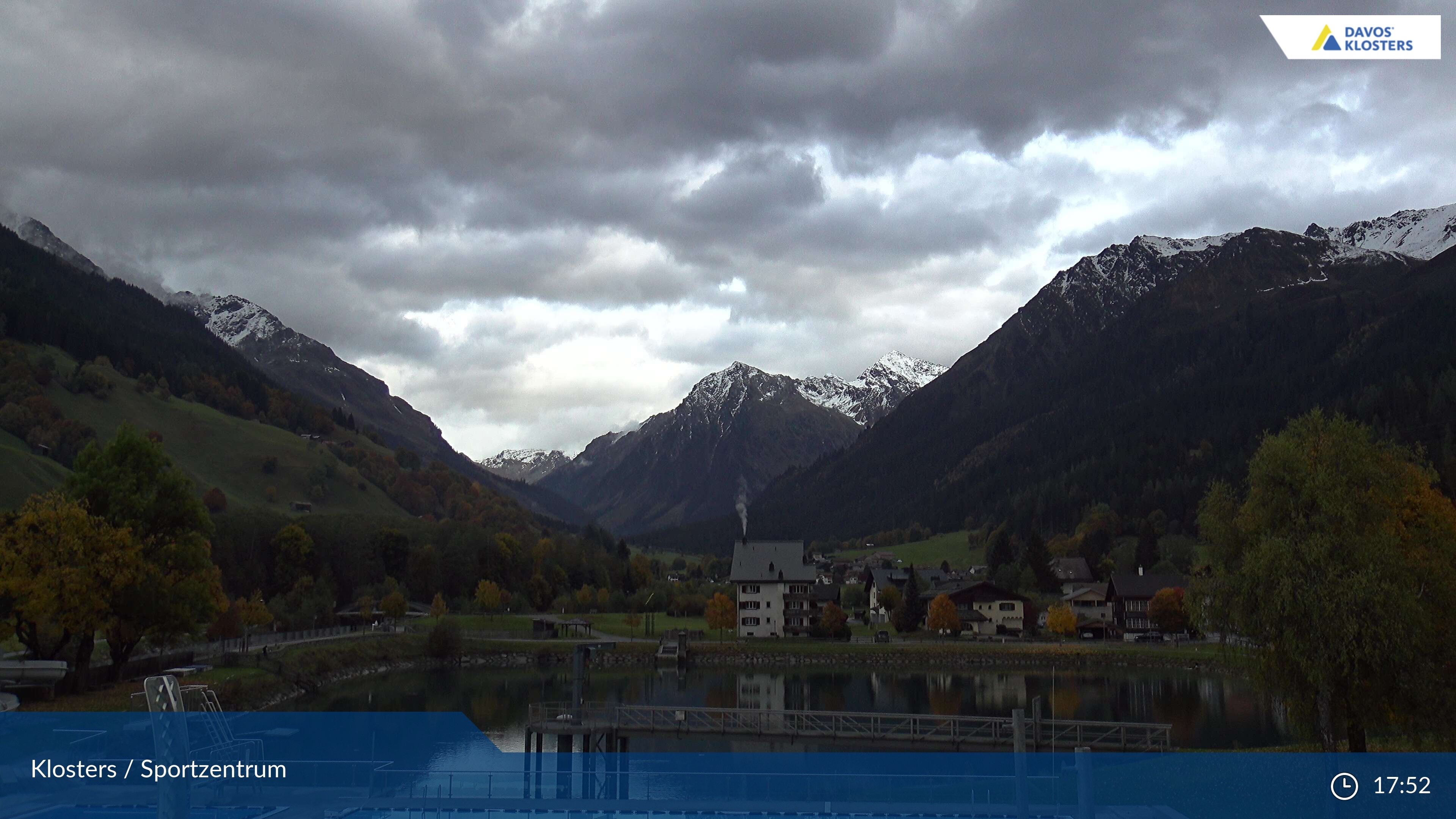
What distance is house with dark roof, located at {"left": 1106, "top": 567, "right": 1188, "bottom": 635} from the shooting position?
406ft

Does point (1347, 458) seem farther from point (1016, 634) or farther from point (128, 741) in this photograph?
point (1016, 634)

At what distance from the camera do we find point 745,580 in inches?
4734

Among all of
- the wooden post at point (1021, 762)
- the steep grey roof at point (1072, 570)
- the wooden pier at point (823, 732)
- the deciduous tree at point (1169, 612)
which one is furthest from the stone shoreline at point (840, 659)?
the wooden post at point (1021, 762)

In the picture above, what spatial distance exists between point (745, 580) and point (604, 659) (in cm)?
2370

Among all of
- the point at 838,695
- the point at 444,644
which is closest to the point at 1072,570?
the point at 838,695

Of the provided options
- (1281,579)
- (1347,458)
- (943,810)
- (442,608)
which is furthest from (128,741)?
(442,608)

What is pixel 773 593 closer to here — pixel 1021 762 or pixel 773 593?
pixel 773 593

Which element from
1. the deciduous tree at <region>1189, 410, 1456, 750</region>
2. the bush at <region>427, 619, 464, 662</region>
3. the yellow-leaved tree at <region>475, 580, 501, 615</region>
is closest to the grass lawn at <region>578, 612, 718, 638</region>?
the yellow-leaved tree at <region>475, 580, 501, 615</region>

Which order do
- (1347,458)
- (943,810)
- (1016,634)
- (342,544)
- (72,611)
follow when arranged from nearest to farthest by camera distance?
1. (943,810)
2. (1347,458)
3. (72,611)
4. (1016,634)
5. (342,544)

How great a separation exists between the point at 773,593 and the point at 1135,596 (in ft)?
140

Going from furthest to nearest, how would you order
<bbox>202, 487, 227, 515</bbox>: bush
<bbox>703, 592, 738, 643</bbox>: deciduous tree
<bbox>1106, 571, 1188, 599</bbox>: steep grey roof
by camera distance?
<bbox>202, 487, 227, 515</bbox>: bush < <bbox>1106, 571, 1188, 599</bbox>: steep grey roof < <bbox>703, 592, 738, 643</bbox>: deciduous tree

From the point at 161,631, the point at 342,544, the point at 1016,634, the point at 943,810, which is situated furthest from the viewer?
the point at 342,544

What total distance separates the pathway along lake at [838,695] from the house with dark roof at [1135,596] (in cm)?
3249

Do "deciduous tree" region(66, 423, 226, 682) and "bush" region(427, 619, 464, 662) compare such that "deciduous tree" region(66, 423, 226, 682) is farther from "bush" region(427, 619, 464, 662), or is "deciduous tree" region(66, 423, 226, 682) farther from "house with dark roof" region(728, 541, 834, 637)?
"house with dark roof" region(728, 541, 834, 637)
